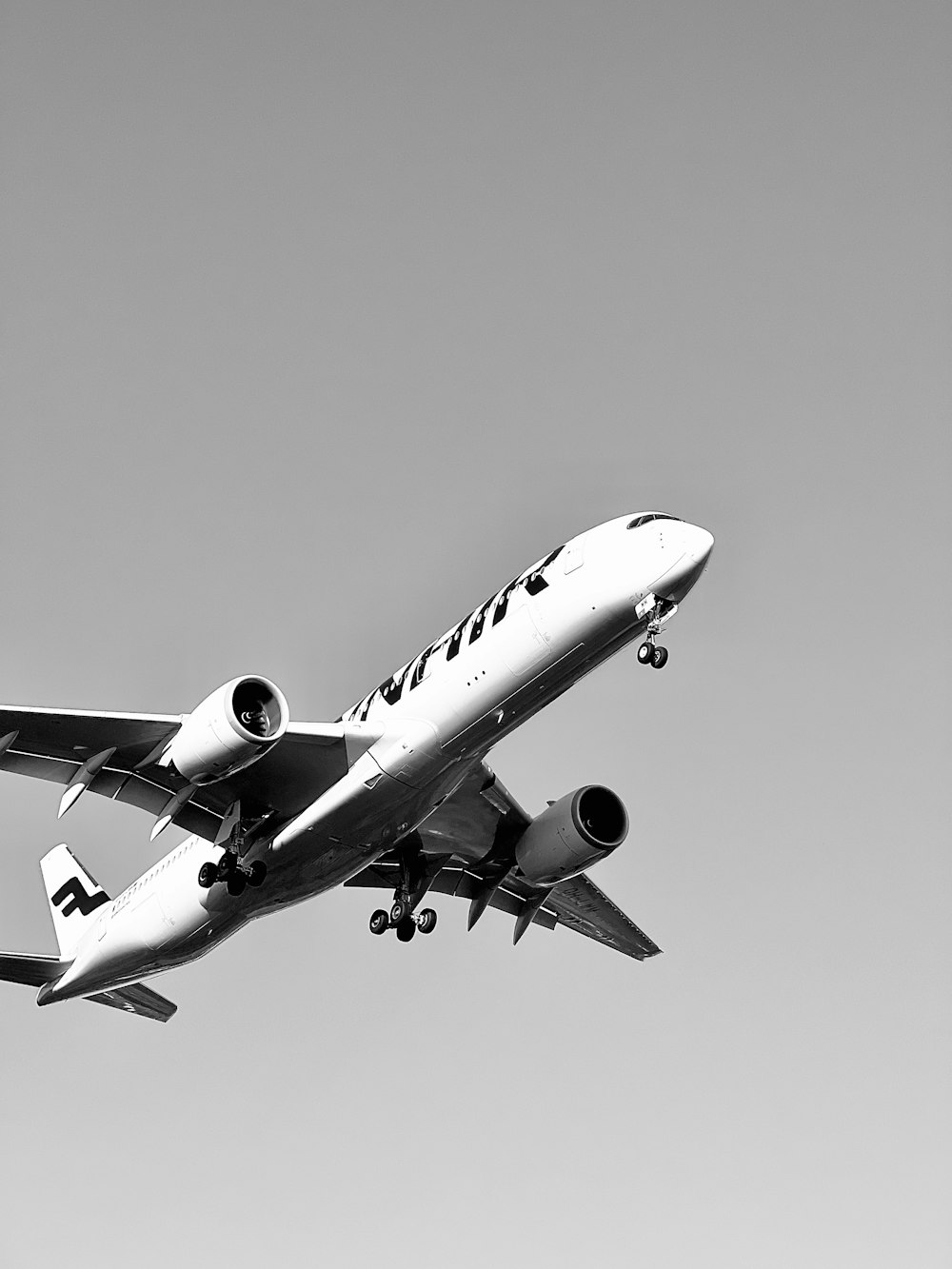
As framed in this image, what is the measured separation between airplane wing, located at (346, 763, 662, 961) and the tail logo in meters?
5.60

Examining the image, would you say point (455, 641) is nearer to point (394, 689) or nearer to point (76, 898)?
point (394, 689)

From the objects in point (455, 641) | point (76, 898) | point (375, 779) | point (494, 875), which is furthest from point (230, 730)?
point (76, 898)

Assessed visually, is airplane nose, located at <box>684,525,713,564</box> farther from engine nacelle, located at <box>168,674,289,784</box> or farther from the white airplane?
engine nacelle, located at <box>168,674,289,784</box>

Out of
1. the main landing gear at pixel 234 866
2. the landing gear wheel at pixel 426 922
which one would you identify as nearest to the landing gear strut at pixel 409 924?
the landing gear wheel at pixel 426 922

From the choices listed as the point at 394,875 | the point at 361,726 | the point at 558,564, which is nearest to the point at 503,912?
the point at 394,875

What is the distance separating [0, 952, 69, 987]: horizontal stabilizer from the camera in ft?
104

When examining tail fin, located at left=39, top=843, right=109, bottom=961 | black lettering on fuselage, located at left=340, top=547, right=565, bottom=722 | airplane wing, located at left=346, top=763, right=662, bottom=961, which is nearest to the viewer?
black lettering on fuselage, located at left=340, top=547, right=565, bottom=722

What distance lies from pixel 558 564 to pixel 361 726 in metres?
4.28

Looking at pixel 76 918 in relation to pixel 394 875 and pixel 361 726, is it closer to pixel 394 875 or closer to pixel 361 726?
pixel 394 875

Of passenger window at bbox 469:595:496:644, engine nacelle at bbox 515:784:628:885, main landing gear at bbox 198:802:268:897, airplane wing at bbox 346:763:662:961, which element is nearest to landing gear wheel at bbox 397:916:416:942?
airplane wing at bbox 346:763:662:961

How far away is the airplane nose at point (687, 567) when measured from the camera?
23656mm

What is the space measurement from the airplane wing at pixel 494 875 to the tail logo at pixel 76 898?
5.60m

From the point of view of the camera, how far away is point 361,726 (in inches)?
1037

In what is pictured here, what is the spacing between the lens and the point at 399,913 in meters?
31.4
